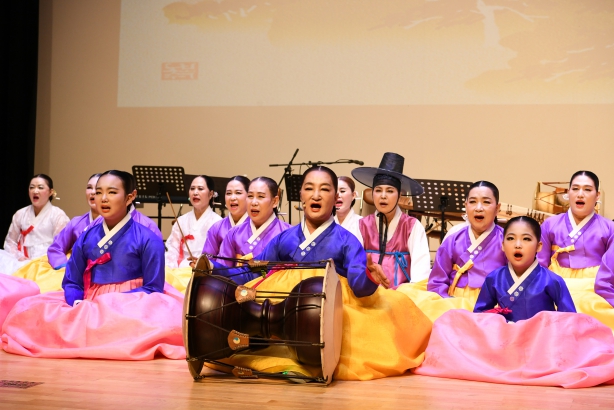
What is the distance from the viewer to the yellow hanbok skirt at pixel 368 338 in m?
3.14

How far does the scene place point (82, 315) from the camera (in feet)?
11.8

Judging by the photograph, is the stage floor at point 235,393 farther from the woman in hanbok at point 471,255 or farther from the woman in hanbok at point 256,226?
the woman in hanbok at point 256,226

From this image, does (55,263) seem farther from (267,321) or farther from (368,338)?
(368,338)

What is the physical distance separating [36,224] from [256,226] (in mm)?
2781

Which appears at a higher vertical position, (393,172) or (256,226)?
(393,172)

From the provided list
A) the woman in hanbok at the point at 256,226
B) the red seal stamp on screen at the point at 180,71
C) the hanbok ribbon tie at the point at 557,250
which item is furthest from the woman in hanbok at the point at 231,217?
the red seal stamp on screen at the point at 180,71

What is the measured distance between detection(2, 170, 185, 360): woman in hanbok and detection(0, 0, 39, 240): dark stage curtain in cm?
567

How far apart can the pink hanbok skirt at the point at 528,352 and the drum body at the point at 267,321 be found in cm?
60

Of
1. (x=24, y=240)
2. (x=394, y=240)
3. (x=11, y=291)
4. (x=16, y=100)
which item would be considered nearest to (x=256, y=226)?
(x=394, y=240)

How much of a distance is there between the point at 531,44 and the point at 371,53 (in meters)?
1.79

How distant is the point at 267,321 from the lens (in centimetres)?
306

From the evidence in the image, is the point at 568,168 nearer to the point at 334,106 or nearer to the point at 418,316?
the point at 334,106

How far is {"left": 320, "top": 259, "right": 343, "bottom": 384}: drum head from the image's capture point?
9.27 feet

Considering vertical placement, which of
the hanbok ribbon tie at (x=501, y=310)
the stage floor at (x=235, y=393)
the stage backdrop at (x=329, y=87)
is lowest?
the stage floor at (x=235, y=393)
